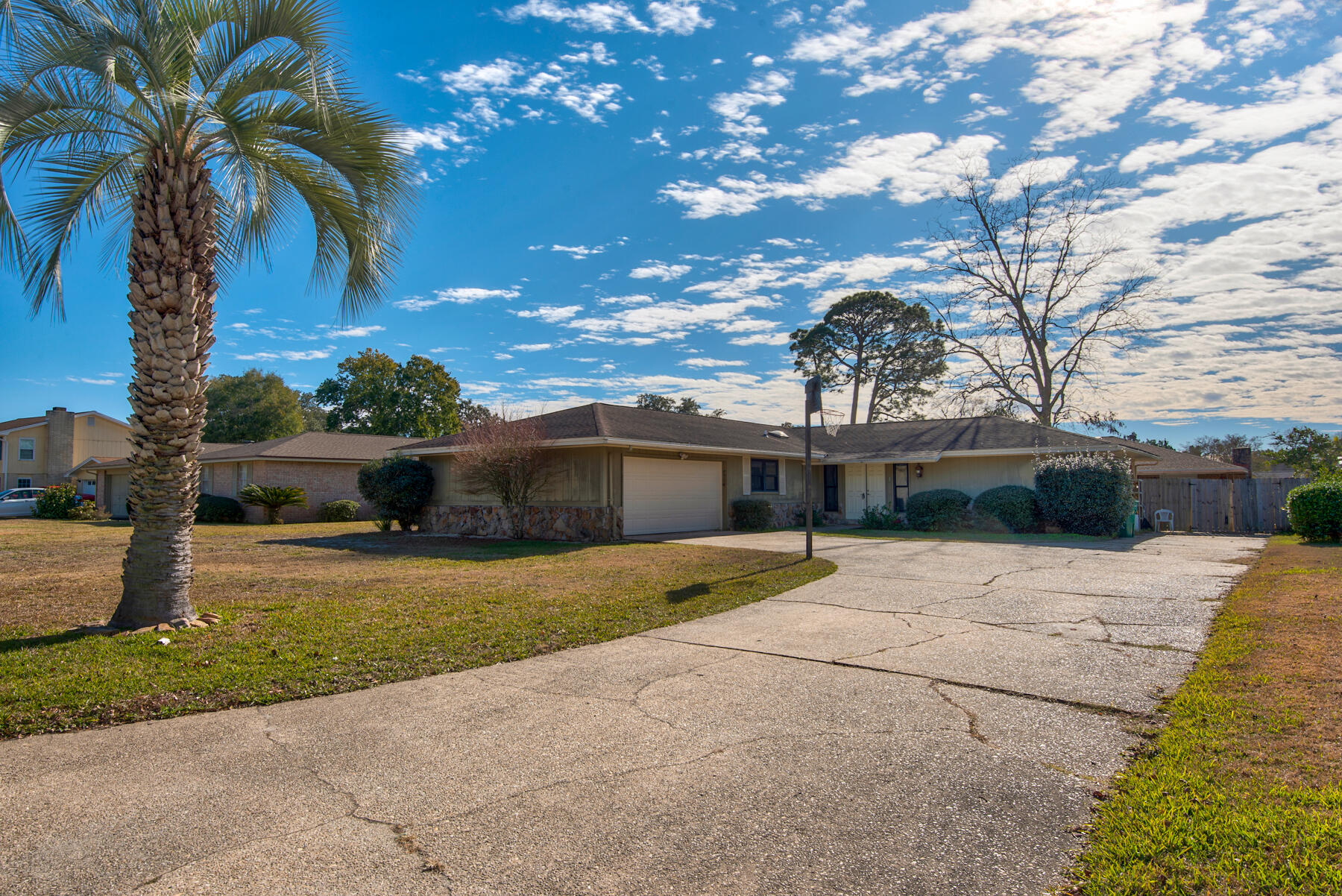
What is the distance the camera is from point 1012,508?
63.2ft

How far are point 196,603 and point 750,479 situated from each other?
612 inches

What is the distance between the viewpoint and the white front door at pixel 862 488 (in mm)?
23438

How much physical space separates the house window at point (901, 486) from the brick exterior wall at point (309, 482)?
764 inches

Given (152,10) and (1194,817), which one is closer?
(1194,817)

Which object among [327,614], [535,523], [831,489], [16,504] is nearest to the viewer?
[327,614]

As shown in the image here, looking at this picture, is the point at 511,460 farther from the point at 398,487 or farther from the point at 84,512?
the point at 84,512

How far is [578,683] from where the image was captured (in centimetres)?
531

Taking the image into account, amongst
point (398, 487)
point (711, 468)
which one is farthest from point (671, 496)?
point (398, 487)

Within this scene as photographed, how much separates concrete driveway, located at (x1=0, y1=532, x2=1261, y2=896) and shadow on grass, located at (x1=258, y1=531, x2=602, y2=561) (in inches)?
332

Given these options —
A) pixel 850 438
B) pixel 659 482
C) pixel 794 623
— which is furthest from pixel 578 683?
pixel 850 438

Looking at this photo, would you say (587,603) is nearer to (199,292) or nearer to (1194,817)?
(199,292)

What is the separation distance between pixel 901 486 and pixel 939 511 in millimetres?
2670

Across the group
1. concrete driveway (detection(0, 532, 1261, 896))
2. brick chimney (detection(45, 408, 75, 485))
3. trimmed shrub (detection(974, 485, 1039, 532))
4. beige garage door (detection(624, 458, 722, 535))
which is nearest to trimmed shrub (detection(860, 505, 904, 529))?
trimmed shrub (detection(974, 485, 1039, 532))

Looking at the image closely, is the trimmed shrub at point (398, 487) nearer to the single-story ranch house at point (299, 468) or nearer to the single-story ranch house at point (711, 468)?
the single-story ranch house at point (711, 468)
